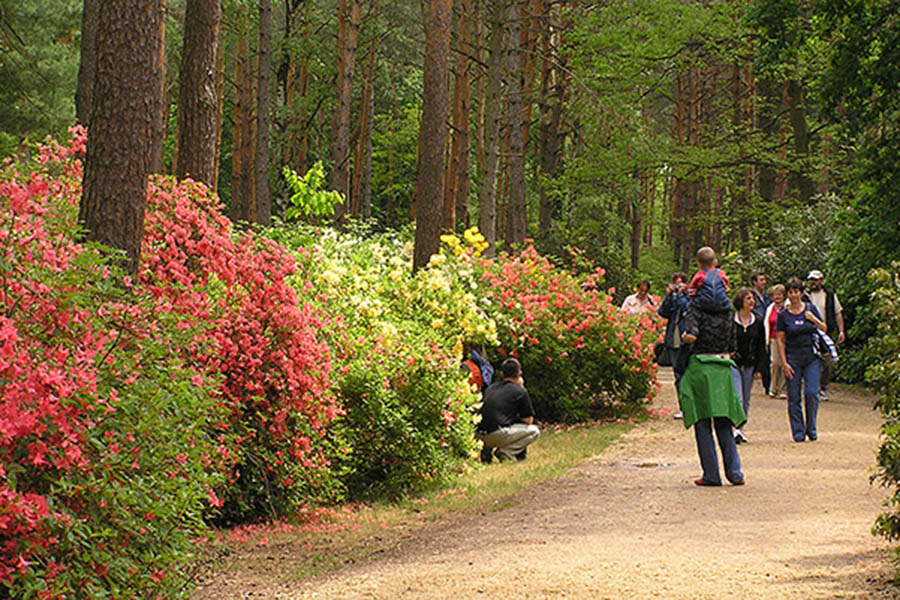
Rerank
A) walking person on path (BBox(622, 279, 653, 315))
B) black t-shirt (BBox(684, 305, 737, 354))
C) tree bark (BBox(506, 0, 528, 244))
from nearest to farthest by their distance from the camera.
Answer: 1. black t-shirt (BBox(684, 305, 737, 354))
2. walking person on path (BBox(622, 279, 653, 315))
3. tree bark (BBox(506, 0, 528, 244))

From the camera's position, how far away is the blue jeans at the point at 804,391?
13501 millimetres

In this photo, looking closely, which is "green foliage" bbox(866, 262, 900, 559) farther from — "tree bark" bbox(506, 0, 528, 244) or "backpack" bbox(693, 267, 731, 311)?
"tree bark" bbox(506, 0, 528, 244)

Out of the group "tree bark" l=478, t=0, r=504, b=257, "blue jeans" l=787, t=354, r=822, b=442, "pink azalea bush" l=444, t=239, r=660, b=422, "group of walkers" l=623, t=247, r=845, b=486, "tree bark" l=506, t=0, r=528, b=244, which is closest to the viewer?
"group of walkers" l=623, t=247, r=845, b=486

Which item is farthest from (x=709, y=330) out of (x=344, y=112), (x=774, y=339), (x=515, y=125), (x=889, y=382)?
(x=344, y=112)

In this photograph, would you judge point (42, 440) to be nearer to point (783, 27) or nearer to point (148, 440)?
point (148, 440)

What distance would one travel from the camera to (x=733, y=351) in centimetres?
1189

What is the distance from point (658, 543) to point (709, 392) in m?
2.63

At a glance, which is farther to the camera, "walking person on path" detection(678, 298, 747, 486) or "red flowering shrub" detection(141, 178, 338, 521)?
"walking person on path" detection(678, 298, 747, 486)

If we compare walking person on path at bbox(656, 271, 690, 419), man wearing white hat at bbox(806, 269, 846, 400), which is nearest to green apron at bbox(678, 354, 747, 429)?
walking person on path at bbox(656, 271, 690, 419)

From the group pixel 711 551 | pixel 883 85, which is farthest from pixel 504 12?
pixel 711 551

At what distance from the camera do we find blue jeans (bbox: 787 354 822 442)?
13.5 m

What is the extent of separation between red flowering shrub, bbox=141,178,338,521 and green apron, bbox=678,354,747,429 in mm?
3226

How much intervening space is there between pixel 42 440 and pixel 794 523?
5865 mm

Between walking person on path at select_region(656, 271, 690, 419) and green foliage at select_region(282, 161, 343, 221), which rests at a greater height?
green foliage at select_region(282, 161, 343, 221)
